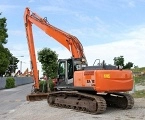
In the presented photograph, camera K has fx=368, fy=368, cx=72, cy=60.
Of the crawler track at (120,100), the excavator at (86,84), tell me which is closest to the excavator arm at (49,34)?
the excavator at (86,84)

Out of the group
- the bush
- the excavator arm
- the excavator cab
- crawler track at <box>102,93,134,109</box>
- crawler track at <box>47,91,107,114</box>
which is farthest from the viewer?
the bush

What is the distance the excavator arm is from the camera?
65.1 ft

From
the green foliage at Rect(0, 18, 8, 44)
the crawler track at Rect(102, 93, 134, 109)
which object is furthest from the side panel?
Answer: the green foliage at Rect(0, 18, 8, 44)

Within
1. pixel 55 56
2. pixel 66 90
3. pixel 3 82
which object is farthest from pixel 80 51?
→ pixel 3 82

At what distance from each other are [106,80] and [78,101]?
188 centimetres

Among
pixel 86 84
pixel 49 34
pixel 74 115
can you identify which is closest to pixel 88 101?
pixel 86 84

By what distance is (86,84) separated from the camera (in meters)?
15.6

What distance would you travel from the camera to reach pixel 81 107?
15.9 meters

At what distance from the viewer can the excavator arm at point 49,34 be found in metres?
19.8

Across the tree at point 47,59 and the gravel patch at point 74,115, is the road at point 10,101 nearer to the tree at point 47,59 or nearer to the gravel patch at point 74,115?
the gravel patch at point 74,115

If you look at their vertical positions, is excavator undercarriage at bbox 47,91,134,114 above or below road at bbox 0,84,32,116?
above

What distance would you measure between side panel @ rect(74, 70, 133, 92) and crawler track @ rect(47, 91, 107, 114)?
48 centimetres

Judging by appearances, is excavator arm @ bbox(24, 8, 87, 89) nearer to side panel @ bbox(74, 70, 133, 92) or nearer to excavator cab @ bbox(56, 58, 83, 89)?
excavator cab @ bbox(56, 58, 83, 89)

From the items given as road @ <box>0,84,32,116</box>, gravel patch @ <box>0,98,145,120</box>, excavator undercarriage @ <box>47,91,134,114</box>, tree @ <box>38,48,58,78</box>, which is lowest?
gravel patch @ <box>0,98,145,120</box>
